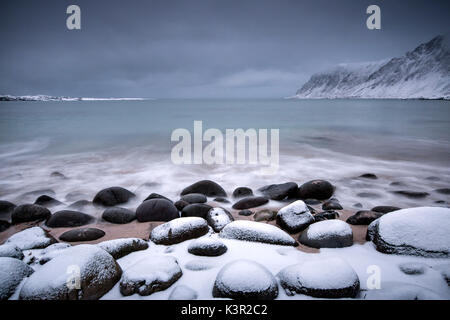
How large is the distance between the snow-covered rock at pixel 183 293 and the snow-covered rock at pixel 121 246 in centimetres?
83

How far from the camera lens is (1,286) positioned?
6.15 feet

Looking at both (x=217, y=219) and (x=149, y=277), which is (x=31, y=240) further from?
(x=217, y=219)

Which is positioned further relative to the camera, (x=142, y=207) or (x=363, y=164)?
(x=363, y=164)

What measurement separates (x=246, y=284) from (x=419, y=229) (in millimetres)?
1864

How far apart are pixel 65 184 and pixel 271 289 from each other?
18.5 feet

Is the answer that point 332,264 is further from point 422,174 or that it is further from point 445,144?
point 445,144

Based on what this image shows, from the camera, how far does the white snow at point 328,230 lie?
2.73m

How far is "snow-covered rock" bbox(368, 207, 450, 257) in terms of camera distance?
2.35m

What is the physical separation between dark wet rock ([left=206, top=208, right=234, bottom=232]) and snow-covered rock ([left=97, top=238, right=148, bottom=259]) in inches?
35.1

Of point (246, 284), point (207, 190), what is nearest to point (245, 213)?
point (207, 190)

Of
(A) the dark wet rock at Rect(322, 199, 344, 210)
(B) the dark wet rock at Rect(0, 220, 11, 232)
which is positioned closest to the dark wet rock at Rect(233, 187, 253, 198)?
(A) the dark wet rock at Rect(322, 199, 344, 210)

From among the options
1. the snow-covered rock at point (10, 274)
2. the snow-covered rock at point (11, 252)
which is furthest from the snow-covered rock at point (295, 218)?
the snow-covered rock at point (11, 252)
